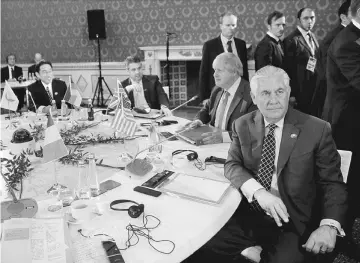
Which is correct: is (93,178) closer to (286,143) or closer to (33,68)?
(286,143)

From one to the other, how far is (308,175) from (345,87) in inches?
43.0

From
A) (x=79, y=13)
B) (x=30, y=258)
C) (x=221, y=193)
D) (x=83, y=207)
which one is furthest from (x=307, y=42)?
(x=79, y=13)

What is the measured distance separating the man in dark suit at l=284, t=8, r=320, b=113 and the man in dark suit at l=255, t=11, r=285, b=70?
0.13 metres

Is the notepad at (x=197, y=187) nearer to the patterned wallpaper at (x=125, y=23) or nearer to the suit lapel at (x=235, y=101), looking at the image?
the suit lapel at (x=235, y=101)

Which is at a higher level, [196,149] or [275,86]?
[275,86]

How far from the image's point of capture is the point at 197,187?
5.28 feet

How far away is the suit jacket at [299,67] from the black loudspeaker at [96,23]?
3.63m

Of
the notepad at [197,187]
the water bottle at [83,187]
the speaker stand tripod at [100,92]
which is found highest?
the water bottle at [83,187]

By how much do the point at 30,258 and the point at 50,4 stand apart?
7.33 m

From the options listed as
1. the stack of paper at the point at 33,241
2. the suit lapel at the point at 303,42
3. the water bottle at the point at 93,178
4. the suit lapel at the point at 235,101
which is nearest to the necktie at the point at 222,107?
the suit lapel at the point at 235,101

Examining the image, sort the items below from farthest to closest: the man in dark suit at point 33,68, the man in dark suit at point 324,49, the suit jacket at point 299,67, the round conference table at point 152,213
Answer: the man in dark suit at point 33,68
the suit jacket at point 299,67
the man in dark suit at point 324,49
the round conference table at point 152,213

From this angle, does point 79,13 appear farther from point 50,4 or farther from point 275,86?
point 275,86

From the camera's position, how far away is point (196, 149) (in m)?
2.21

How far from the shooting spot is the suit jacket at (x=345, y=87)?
2.23 meters
